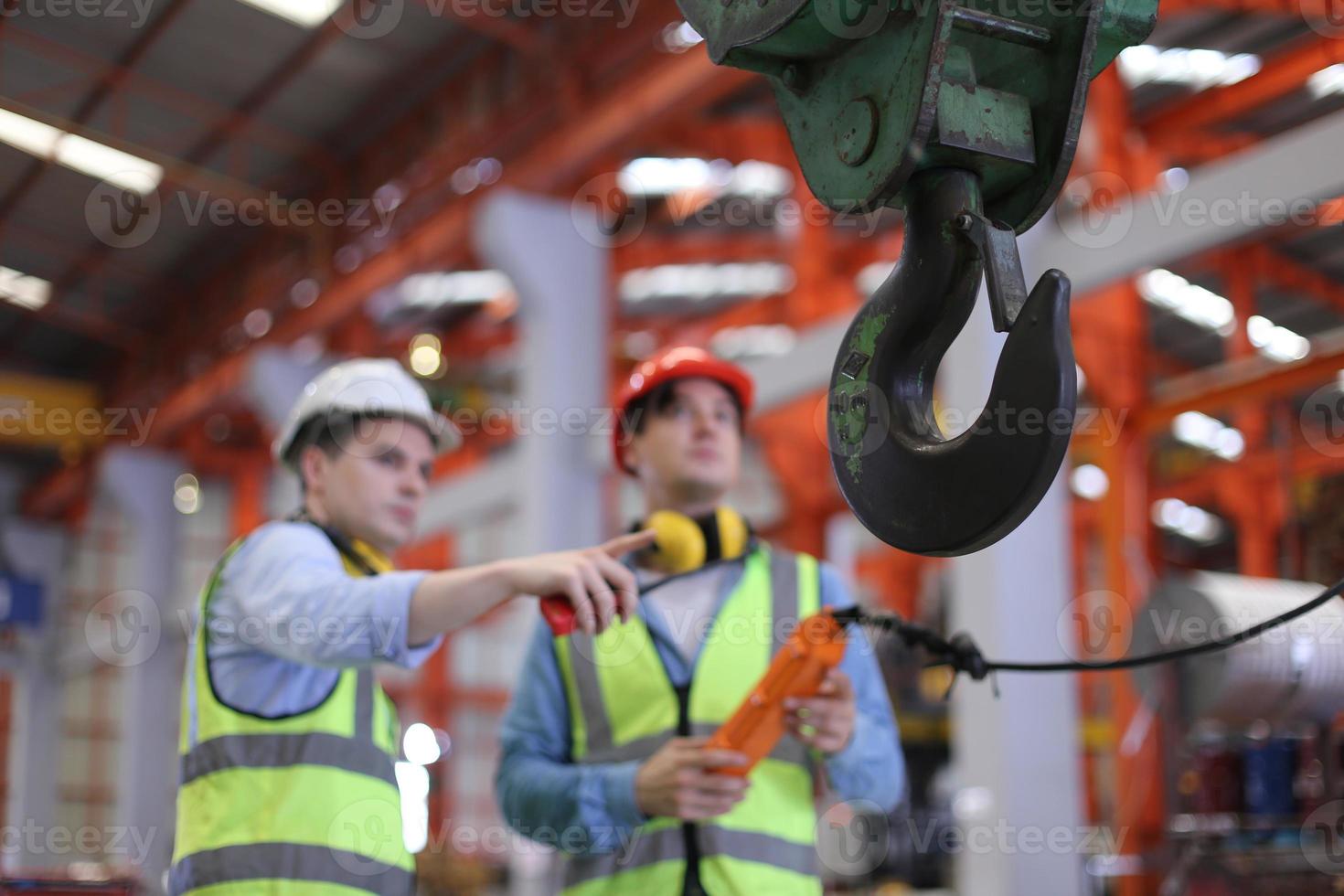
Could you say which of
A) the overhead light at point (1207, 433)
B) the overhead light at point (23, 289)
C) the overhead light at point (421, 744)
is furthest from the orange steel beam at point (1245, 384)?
the overhead light at point (421, 744)

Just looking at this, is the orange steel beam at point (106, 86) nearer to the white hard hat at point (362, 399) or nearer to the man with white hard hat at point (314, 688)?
the white hard hat at point (362, 399)

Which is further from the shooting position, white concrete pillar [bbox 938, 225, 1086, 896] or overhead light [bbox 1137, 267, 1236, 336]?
overhead light [bbox 1137, 267, 1236, 336]

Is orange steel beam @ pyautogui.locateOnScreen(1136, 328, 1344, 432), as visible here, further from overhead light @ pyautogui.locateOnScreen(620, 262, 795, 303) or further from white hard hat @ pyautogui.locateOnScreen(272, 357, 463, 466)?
overhead light @ pyautogui.locateOnScreen(620, 262, 795, 303)

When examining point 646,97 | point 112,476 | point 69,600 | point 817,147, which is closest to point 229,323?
point 112,476

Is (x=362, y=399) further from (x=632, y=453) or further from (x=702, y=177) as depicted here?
(x=702, y=177)

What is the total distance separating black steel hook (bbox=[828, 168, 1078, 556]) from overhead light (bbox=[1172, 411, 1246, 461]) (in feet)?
55.7

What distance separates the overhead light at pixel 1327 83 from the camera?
10.8 meters

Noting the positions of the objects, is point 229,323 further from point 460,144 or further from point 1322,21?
point 1322,21

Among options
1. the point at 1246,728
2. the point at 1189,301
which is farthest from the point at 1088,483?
the point at 1246,728

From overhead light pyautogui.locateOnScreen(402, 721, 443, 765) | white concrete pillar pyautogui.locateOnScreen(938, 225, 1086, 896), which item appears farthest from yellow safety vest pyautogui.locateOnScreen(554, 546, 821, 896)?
overhead light pyautogui.locateOnScreen(402, 721, 443, 765)

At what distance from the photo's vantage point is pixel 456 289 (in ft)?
57.4

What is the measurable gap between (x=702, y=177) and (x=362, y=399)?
12.0m

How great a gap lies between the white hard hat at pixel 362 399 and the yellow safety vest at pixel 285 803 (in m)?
0.49

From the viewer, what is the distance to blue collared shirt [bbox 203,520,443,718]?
7.13ft
